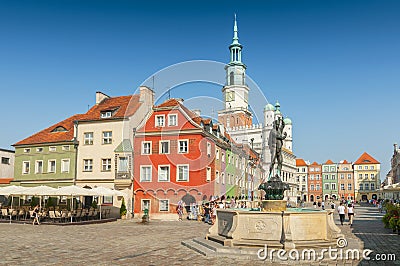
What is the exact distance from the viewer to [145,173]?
36000 mm

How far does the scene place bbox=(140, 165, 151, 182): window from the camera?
118 ft

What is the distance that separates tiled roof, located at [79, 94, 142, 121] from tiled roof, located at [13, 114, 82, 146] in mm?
2318

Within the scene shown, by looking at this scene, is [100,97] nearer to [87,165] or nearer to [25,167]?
[87,165]

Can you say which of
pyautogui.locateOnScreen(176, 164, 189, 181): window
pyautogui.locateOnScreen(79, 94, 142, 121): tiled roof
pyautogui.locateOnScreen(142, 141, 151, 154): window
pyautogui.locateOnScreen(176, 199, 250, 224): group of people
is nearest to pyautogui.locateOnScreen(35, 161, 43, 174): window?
pyautogui.locateOnScreen(79, 94, 142, 121): tiled roof

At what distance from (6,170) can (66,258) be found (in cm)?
4062

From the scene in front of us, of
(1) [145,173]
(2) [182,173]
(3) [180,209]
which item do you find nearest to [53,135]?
(1) [145,173]

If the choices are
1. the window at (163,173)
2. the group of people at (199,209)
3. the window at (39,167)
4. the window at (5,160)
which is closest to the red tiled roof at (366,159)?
the group of people at (199,209)

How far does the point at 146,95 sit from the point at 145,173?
28.7ft

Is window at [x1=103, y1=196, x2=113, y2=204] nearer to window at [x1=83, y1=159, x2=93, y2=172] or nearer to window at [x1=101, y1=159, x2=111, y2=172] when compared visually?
window at [x1=101, y1=159, x2=111, y2=172]

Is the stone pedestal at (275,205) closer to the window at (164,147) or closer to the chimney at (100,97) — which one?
the window at (164,147)

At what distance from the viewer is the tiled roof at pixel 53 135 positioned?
3928cm

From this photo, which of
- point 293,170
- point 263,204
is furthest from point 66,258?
point 293,170

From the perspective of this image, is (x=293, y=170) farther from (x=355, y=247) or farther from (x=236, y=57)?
(x=355, y=247)

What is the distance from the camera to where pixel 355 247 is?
47.0 feet
